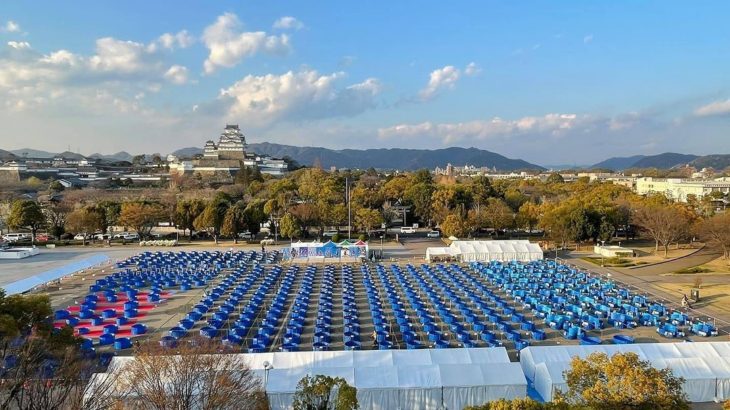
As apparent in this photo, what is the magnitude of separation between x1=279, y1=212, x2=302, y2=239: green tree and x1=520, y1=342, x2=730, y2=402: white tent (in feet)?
87.9

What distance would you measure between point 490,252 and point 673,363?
18.6 meters

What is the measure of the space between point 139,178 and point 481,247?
79201mm

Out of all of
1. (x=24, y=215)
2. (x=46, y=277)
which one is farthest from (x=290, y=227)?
(x=24, y=215)

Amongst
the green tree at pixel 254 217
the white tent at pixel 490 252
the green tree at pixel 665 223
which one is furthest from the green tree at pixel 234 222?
the green tree at pixel 665 223

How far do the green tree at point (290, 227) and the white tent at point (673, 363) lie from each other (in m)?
26.8

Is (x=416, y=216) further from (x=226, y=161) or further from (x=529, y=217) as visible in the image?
(x=226, y=161)

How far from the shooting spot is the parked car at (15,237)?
42.2 meters

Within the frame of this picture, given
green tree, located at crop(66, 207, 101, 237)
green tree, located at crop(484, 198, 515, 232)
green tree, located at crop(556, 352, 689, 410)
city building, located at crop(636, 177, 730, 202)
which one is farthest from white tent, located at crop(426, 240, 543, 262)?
city building, located at crop(636, 177, 730, 202)

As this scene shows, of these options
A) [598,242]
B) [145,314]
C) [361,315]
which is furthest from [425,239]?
[145,314]

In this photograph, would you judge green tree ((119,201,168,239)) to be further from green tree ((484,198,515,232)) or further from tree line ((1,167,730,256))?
green tree ((484,198,515,232))

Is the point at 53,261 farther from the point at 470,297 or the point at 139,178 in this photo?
the point at 139,178

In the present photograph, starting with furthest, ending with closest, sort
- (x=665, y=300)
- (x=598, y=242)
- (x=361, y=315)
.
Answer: (x=598, y=242)
(x=665, y=300)
(x=361, y=315)

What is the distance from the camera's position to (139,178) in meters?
91.4

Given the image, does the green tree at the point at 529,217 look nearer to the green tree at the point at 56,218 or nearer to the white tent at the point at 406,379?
the white tent at the point at 406,379
